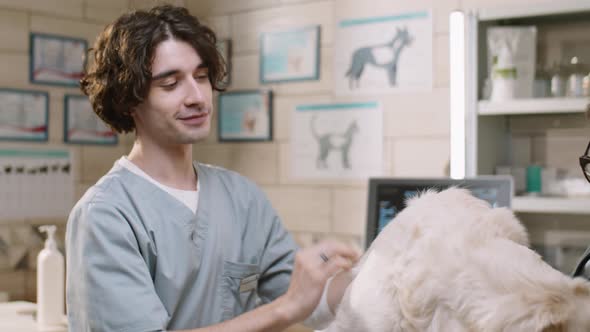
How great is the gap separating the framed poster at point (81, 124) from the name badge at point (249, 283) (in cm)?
254

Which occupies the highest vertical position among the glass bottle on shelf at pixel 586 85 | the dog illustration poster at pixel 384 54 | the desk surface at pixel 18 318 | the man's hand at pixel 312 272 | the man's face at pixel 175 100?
the dog illustration poster at pixel 384 54

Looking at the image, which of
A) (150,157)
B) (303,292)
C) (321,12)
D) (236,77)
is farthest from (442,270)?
(236,77)

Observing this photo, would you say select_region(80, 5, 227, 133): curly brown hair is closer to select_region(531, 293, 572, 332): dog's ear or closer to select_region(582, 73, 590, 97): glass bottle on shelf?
select_region(531, 293, 572, 332): dog's ear

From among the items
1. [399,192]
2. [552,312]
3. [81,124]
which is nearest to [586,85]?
[399,192]

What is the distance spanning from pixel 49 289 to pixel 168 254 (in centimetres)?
118

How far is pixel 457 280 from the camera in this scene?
51 cm

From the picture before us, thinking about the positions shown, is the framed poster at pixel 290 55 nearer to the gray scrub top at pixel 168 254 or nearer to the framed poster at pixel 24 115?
the framed poster at pixel 24 115

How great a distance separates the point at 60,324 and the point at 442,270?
2.00 m

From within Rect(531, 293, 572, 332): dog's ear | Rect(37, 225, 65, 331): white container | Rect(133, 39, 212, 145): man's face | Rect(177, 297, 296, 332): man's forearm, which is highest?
Rect(133, 39, 212, 145): man's face

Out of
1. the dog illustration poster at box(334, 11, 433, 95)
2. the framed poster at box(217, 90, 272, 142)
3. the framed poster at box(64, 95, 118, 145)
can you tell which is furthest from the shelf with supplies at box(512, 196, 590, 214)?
the framed poster at box(64, 95, 118, 145)

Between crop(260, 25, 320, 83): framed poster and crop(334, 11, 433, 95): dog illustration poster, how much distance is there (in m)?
0.13

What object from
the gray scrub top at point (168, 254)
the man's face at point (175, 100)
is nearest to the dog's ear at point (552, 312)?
the gray scrub top at point (168, 254)

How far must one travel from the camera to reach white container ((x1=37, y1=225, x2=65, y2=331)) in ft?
7.50

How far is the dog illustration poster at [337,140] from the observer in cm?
322
